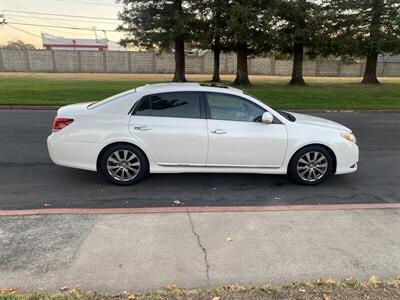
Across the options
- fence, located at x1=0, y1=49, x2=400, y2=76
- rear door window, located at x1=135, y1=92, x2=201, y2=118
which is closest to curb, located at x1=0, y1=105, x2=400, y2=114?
rear door window, located at x1=135, y1=92, x2=201, y2=118

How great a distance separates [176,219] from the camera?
4.18m

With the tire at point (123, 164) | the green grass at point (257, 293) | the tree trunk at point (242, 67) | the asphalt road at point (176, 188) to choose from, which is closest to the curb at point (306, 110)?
the asphalt road at point (176, 188)

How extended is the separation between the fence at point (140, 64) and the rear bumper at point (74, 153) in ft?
149

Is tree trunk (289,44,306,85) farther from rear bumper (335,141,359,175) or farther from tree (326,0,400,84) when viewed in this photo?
rear bumper (335,141,359,175)

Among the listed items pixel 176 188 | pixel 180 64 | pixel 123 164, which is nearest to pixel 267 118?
pixel 176 188

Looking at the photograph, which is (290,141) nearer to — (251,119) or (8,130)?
(251,119)

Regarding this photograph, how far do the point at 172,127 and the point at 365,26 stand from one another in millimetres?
27708

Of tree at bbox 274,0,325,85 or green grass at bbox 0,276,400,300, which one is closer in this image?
green grass at bbox 0,276,400,300

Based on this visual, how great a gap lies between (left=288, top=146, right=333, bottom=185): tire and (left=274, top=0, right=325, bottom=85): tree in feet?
63.0

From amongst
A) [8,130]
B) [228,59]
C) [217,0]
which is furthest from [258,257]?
[228,59]

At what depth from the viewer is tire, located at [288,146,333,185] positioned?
5.48 metres

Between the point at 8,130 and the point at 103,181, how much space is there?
5170mm

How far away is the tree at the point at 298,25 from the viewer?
23578mm

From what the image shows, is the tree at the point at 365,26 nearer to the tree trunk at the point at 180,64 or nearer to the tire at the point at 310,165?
the tree trunk at the point at 180,64
